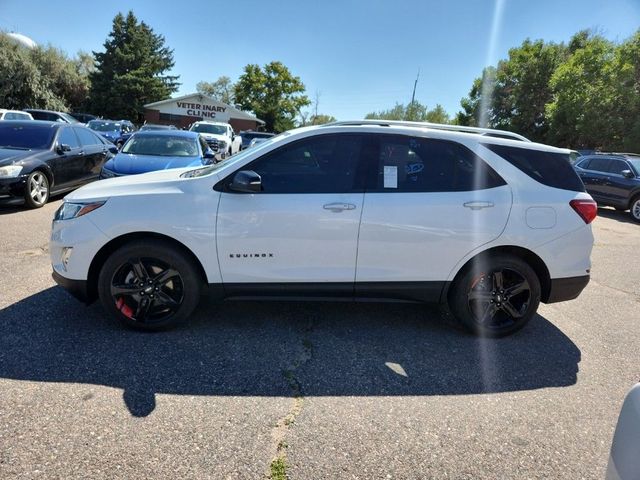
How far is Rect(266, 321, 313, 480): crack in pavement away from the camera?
225cm

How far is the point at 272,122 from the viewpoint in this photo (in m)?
57.8

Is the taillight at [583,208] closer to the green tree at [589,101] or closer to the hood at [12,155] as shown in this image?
the hood at [12,155]

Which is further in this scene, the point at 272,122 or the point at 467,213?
the point at 272,122

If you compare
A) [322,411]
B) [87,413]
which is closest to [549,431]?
[322,411]

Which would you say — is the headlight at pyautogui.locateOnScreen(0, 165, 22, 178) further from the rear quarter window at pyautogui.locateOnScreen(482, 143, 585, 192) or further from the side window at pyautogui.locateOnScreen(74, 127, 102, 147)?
the rear quarter window at pyautogui.locateOnScreen(482, 143, 585, 192)

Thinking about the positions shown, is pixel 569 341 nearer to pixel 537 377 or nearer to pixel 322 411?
pixel 537 377

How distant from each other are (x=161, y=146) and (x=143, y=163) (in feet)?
3.50

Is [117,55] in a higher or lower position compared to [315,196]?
higher

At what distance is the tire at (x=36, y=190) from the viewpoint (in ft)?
24.3

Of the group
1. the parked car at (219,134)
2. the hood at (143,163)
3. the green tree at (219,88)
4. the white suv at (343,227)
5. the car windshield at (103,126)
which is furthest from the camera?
the green tree at (219,88)

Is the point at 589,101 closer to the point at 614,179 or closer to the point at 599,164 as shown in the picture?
the point at 599,164

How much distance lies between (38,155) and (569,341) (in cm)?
854

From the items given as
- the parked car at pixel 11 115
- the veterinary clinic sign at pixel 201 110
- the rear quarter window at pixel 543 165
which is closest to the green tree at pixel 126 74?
the veterinary clinic sign at pixel 201 110

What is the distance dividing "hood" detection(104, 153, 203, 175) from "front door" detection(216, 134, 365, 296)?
4273 millimetres
